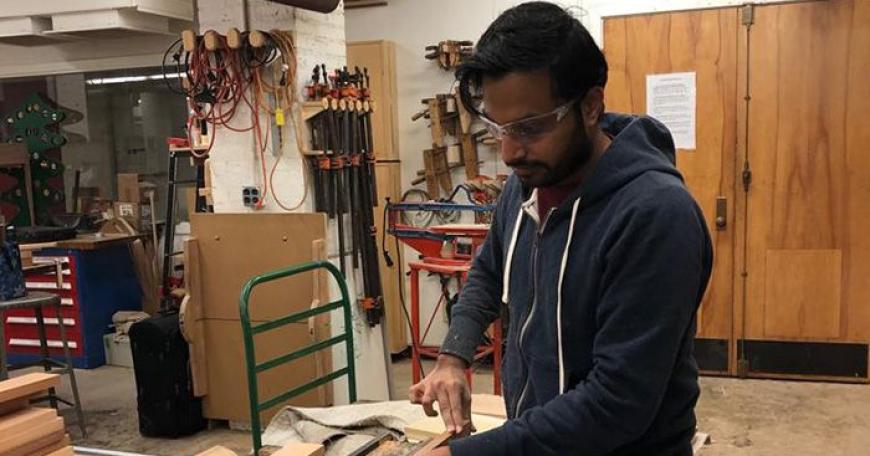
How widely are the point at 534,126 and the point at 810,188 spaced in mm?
3703

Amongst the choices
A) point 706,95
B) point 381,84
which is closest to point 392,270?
point 381,84

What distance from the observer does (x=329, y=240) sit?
3.83 meters

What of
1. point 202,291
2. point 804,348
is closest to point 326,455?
point 202,291

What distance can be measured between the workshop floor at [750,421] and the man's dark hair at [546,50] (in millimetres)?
2882

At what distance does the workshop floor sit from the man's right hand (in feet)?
8.15

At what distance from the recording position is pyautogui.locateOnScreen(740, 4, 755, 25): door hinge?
417cm

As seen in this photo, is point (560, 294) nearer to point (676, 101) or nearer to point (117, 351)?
point (676, 101)

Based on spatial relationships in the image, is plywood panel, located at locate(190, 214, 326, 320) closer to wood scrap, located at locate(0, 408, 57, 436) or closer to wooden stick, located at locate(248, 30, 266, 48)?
wooden stick, located at locate(248, 30, 266, 48)

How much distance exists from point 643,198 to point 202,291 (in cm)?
325

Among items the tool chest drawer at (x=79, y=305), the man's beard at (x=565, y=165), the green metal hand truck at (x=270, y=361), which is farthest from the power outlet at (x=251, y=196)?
the man's beard at (x=565, y=165)

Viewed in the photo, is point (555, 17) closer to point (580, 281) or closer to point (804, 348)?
point (580, 281)

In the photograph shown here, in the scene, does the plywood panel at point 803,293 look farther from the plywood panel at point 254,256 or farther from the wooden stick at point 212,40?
the wooden stick at point 212,40

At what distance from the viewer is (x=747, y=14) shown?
4180mm

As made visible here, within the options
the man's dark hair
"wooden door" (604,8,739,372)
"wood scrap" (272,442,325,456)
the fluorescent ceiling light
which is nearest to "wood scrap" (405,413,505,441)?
"wood scrap" (272,442,325,456)
